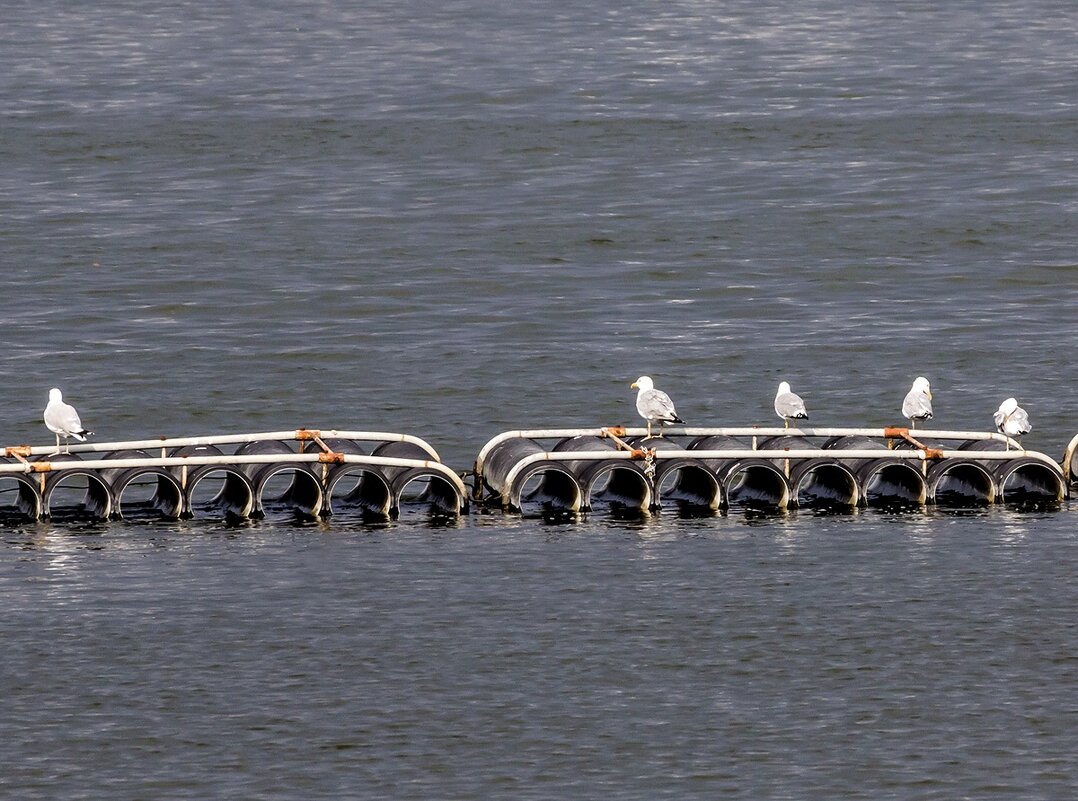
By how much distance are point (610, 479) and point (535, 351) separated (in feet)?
54.6

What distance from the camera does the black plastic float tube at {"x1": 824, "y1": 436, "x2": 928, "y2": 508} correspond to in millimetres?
41844

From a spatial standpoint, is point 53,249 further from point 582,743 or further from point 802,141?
point 582,743

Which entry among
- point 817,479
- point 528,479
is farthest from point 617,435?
point 817,479

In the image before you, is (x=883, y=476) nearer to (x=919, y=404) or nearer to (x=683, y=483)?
(x=919, y=404)

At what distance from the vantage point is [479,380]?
56625 millimetres

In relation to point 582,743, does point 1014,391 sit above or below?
above

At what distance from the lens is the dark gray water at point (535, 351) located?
30.2 meters

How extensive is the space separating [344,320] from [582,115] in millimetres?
34235

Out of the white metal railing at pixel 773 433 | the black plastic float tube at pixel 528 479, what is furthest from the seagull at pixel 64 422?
the white metal railing at pixel 773 433

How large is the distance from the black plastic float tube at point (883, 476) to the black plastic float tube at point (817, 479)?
226mm

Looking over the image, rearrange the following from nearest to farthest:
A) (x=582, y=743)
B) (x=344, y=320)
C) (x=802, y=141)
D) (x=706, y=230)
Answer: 1. (x=582, y=743)
2. (x=344, y=320)
3. (x=706, y=230)
4. (x=802, y=141)

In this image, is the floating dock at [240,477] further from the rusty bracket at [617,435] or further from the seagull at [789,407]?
the seagull at [789,407]

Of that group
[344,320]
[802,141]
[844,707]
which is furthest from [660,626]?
[802,141]

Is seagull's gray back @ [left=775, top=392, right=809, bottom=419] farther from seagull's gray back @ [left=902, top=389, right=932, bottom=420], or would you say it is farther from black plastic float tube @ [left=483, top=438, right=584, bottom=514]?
black plastic float tube @ [left=483, top=438, right=584, bottom=514]
